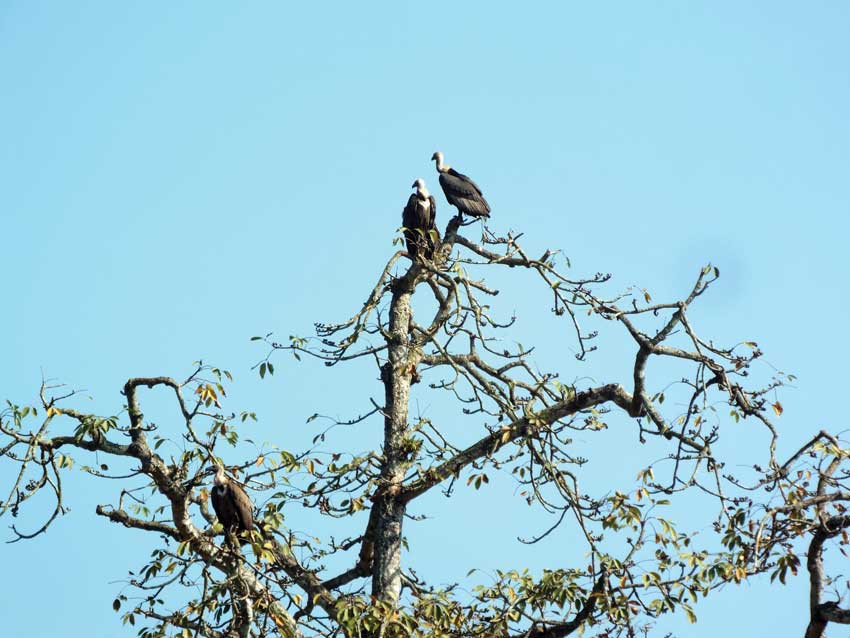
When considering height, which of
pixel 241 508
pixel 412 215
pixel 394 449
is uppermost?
pixel 412 215

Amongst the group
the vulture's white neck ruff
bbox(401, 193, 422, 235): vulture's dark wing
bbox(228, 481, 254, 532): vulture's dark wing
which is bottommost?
bbox(228, 481, 254, 532): vulture's dark wing

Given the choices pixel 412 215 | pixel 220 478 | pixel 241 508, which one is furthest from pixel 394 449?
pixel 412 215

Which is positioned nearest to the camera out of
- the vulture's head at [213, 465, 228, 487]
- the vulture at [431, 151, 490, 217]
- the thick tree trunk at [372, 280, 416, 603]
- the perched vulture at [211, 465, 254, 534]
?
the vulture's head at [213, 465, 228, 487]

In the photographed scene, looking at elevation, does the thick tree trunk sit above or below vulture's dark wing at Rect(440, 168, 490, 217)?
below

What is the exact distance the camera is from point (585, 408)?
829 cm

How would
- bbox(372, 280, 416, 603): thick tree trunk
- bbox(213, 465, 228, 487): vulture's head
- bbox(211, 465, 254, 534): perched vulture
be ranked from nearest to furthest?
bbox(213, 465, 228, 487): vulture's head → bbox(211, 465, 254, 534): perched vulture → bbox(372, 280, 416, 603): thick tree trunk

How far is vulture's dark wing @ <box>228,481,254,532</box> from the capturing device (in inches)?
324

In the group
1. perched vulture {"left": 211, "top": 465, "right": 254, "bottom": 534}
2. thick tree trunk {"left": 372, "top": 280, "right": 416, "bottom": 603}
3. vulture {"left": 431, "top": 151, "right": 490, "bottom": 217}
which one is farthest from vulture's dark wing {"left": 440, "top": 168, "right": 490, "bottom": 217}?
perched vulture {"left": 211, "top": 465, "right": 254, "bottom": 534}

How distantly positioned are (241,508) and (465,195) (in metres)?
4.08

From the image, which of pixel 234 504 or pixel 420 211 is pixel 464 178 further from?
pixel 234 504

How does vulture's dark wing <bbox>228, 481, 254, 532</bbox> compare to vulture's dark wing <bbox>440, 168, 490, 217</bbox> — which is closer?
vulture's dark wing <bbox>228, 481, 254, 532</bbox>

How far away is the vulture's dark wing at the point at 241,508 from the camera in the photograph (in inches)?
324

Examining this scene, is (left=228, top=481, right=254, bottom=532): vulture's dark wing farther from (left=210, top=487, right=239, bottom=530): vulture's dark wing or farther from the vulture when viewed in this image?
the vulture

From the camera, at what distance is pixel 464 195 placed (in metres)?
11.1
